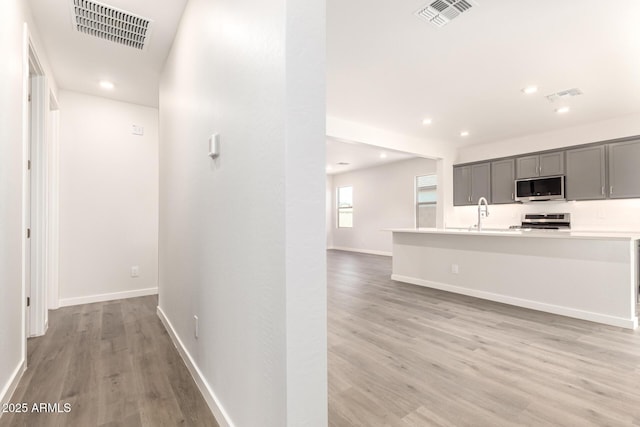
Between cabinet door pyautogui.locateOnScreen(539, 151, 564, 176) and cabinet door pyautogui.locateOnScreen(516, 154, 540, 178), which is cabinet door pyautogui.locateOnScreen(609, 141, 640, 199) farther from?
cabinet door pyautogui.locateOnScreen(516, 154, 540, 178)

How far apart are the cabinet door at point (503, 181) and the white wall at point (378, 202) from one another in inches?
65.9

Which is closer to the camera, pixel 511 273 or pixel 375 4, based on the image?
pixel 375 4

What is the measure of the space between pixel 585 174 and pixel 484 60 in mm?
3576

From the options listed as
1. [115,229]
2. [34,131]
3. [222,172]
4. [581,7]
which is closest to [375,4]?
[581,7]

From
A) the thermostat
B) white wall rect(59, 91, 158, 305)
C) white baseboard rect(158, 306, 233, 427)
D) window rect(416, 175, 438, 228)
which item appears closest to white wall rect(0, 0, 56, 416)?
white baseboard rect(158, 306, 233, 427)

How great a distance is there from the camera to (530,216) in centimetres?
593

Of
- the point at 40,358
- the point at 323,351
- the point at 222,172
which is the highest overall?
the point at 222,172

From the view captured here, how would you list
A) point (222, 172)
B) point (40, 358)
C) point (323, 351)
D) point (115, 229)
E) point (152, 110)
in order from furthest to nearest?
point (152, 110), point (115, 229), point (40, 358), point (222, 172), point (323, 351)

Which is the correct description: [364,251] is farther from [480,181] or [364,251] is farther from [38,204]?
[38,204]

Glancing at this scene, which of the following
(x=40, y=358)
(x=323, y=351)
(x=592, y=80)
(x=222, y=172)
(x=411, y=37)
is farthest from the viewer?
(x=592, y=80)

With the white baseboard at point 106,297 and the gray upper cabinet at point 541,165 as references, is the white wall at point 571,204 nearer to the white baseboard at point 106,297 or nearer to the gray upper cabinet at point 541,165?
A: the gray upper cabinet at point 541,165

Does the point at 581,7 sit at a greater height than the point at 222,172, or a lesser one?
greater

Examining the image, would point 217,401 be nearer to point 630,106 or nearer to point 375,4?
point 375,4

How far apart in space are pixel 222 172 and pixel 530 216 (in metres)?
6.45
